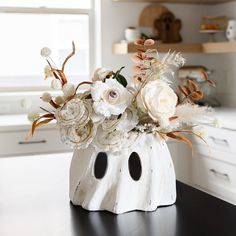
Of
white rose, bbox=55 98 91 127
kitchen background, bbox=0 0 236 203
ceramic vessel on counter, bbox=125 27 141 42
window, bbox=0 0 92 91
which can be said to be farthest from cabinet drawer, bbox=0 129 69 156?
white rose, bbox=55 98 91 127

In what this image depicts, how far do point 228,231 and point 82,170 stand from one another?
15.7 inches

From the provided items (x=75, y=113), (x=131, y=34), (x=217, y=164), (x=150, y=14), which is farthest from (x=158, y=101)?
(x=150, y=14)

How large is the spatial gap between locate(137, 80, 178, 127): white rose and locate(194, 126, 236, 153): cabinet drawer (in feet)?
5.88

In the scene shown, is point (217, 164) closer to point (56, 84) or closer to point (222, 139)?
point (222, 139)

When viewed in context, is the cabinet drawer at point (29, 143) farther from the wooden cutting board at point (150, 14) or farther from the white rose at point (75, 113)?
the white rose at point (75, 113)

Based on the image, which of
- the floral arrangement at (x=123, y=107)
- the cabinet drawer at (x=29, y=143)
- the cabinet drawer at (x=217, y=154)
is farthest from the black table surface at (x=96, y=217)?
the cabinet drawer at (x=29, y=143)

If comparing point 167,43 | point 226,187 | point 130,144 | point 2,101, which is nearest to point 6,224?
point 130,144

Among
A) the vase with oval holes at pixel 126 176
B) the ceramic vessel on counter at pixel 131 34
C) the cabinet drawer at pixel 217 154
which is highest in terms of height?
the ceramic vessel on counter at pixel 131 34

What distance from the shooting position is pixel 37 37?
12.7 feet

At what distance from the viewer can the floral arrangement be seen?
1.16 metres

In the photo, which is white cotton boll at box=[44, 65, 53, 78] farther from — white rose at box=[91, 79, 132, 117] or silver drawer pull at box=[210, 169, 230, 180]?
silver drawer pull at box=[210, 169, 230, 180]

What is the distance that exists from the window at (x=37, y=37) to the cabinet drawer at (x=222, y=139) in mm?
1235

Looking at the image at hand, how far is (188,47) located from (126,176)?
2.61m

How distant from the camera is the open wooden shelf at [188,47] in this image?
3430mm
